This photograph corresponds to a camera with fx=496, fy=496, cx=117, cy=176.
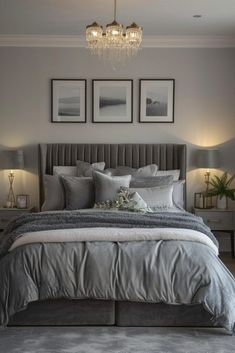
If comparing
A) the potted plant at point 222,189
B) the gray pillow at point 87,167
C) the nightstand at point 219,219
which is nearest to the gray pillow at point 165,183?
the nightstand at point 219,219

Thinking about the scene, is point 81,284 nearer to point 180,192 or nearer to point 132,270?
point 132,270

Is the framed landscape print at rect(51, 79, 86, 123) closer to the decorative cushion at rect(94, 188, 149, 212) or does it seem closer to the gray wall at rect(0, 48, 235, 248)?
the gray wall at rect(0, 48, 235, 248)

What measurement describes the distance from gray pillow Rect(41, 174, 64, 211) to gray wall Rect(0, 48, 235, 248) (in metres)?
0.71

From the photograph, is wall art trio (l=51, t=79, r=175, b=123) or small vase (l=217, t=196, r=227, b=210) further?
wall art trio (l=51, t=79, r=175, b=123)

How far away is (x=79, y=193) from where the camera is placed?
5.66 m

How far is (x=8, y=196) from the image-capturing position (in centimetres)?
657

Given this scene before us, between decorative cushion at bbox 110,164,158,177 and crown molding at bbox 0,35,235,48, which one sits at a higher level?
crown molding at bbox 0,35,235,48

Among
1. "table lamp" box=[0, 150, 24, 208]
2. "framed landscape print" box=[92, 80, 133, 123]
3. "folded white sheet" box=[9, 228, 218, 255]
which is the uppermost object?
"framed landscape print" box=[92, 80, 133, 123]

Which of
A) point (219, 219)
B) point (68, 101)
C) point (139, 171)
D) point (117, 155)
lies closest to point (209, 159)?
point (219, 219)

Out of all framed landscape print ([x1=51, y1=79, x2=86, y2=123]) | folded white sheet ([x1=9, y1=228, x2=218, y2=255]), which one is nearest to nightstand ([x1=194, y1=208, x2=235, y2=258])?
framed landscape print ([x1=51, y1=79, x2=86, y2=123])

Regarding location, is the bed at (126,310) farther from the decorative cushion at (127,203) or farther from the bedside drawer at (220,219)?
the bedside drawer at (220,219)

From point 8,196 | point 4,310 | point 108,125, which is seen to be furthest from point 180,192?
point 4,310

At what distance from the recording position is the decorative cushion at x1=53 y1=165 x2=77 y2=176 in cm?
620

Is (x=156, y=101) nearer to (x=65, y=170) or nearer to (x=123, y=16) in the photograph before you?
(x=123, y=16)
